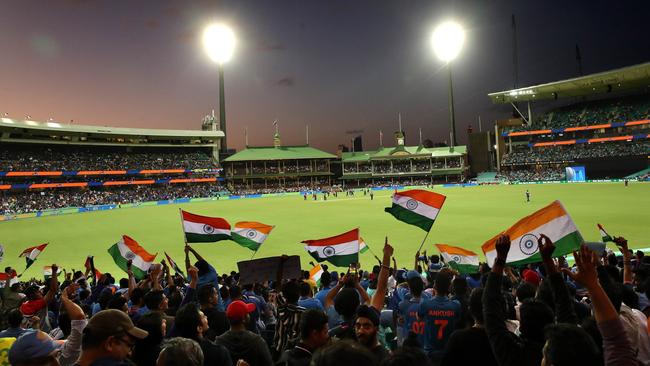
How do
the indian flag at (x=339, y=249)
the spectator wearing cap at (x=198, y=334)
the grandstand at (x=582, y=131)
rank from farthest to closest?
the grandstand at (x=582, y=131) < the indian flag at (x=339, y=249) < the spectator wearing cap at (x=198, y=334)

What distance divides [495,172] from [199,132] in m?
80.1

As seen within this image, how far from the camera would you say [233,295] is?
258 inches

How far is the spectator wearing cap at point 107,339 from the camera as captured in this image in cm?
296

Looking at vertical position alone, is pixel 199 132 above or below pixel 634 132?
above

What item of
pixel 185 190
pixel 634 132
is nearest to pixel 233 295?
pixel 185 190

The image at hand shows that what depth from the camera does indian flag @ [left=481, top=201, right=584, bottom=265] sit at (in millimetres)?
6648

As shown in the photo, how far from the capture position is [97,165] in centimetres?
8325

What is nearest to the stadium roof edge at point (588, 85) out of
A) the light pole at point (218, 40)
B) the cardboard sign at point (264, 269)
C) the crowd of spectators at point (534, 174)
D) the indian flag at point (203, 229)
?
the crowd of spectators at point (534, 174)

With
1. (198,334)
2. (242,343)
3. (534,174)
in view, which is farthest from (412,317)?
(534,174)

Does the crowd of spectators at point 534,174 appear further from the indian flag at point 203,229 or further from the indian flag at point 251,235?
the indian flag at point 203,229

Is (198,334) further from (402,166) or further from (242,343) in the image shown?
(402,166)

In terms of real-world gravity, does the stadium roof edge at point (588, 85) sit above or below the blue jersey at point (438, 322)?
above

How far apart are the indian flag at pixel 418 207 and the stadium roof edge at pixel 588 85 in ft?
263

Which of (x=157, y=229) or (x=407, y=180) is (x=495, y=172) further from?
(x=157, y=229)
